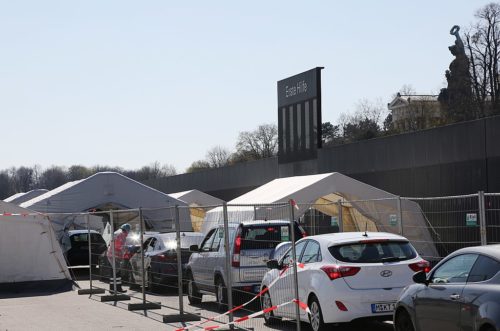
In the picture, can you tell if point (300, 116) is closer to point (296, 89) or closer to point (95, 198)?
point (296, 89)

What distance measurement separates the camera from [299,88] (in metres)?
34.4

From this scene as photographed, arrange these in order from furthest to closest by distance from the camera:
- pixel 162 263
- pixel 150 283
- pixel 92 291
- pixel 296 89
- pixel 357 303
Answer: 1. pixel 296 89
2. pixel 92 291
3. pixel 162 263
4. pixel 150 283
5. pixel 357 303

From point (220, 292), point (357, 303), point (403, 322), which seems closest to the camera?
point (403, 322)

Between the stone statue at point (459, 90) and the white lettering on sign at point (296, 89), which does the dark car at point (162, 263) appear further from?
the stone statue at point (459, 90)

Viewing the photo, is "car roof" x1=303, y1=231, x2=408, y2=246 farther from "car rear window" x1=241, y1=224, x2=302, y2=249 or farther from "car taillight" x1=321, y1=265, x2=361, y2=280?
"car rear window" x1=241, y1=224, x2=302, y2=249

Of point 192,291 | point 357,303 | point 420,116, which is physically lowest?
point 192,291

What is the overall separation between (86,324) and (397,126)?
6288 cm

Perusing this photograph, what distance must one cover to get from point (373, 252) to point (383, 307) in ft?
2.94

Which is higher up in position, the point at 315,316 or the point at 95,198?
the point at 95,198

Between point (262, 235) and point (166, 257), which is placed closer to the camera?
point (262, 235)

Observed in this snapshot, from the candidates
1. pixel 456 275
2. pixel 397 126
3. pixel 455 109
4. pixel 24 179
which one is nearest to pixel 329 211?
pixel 456 275

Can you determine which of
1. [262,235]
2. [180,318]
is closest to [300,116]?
[262,235]

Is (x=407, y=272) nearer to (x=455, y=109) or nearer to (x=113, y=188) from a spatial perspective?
(x=113, y=188)

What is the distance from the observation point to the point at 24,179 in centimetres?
15288
